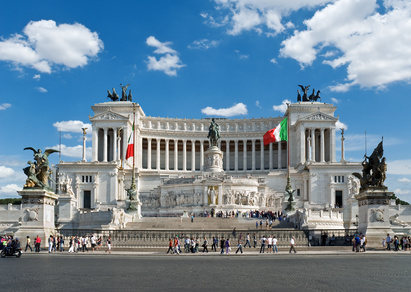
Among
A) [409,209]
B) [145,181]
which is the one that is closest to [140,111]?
[145,181]

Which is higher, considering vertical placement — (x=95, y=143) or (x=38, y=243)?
(x=95, y=143)

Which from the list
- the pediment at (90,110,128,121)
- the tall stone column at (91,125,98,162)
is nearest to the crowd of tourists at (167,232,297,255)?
the pediment at (90,110,128,121)

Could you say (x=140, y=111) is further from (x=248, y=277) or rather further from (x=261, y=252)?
(x=248, y=277)

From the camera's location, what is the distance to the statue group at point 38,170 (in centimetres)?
3812

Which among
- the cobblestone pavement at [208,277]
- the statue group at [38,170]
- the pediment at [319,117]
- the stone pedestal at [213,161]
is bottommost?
the cobblestone pavement at [208,277]

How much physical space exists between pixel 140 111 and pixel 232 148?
21898 mm

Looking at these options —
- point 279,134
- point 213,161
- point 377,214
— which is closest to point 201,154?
point 213,161

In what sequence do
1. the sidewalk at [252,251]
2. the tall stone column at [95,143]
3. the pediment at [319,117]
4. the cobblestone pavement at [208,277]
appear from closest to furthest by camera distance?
the cobblestone pavement at [208,277] < the sidewalk at [252,251] < the tall stone column at [95,143] < the pediment at [319,117]

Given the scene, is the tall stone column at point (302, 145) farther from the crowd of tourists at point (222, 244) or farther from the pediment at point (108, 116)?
the crowd of tourists at point (222, 244)

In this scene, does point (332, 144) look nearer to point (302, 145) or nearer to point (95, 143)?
point (302, 145)

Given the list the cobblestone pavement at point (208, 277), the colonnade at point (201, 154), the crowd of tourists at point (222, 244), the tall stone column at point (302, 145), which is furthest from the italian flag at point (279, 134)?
the colonnade at point (201, 154)

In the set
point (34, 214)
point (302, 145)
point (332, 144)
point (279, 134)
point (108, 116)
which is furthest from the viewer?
point (302, 145)

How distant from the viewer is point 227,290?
1706 centimetres

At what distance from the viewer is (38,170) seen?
127ft
